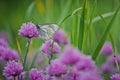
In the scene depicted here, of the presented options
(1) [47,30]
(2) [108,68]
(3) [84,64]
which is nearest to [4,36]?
(2) [108,68]

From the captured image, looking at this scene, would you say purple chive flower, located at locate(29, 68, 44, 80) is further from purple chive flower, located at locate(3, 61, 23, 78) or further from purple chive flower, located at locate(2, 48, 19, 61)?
purple chive flower, located at locate(2, 48, 19, 61)

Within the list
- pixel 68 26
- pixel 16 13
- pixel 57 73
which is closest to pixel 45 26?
pixel 57 73

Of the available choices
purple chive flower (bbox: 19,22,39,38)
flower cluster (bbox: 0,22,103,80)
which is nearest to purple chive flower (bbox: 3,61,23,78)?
flower cluster (bbox: 0,22,103,80)

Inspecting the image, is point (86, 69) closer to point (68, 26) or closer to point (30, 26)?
point (30, 26)

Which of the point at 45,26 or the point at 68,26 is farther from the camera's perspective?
the point at 68,26

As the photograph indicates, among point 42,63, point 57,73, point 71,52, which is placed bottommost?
point 42,63

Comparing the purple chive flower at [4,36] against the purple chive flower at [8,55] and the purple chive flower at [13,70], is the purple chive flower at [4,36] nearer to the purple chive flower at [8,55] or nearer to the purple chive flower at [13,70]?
the purple chive flower at [8,55]

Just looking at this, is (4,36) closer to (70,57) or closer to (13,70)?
(13,70)

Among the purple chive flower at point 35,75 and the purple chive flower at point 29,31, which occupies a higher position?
the purple chive flower at point 29,31

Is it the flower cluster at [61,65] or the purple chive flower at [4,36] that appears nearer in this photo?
the flower cluster at [61,65]

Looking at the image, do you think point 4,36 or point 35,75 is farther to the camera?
point 4,36

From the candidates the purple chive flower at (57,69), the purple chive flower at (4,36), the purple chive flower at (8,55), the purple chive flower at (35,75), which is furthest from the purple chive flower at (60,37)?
the purple chive flower at (4,36)
